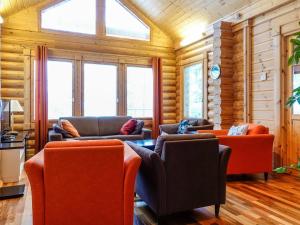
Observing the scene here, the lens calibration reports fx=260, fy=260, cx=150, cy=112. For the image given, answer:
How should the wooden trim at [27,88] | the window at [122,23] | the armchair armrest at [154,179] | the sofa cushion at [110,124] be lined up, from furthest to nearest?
the window at [122,23] → the sofa cushion at [110,124] → the wooden trim at [27,88] → the armchair armrest at [154,179]

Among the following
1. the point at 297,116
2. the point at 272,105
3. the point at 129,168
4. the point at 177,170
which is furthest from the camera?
the point at 272,105

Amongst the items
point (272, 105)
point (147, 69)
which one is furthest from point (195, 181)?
point (147, 69)

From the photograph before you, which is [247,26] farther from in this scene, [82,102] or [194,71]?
[82,102]

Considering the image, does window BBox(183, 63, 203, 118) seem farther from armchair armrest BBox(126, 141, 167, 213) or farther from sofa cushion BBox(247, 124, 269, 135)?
armchair armrest BBox(126, 141, 167, 213)

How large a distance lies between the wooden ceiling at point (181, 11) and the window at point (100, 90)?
5.58ft

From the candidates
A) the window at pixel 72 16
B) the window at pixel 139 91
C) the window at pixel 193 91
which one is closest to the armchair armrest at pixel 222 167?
the window at pixel 193 91

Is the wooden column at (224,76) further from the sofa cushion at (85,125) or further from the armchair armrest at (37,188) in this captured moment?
the armchair armrest at (37,188)

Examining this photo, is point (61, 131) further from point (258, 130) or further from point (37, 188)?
A: point (258, 130)

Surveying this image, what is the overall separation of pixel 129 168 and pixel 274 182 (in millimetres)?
2671

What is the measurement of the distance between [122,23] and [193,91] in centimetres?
251

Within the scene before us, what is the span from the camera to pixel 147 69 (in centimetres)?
698

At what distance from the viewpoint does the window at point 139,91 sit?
22.2 feet

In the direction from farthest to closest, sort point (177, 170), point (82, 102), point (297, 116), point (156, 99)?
point (156, 99), point (82, 102), point (297, 116), point (177, 170)

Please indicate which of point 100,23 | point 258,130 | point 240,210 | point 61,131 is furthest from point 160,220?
point 100,23
